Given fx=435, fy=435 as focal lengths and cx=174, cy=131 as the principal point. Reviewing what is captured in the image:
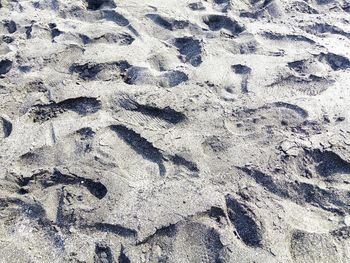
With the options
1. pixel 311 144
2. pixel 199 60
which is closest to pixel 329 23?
pixel 199 60

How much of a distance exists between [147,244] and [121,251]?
9cm

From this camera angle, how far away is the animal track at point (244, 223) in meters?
1.52

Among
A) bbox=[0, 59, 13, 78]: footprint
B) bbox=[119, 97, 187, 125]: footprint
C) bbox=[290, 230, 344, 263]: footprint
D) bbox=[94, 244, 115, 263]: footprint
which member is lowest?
bbox=[0, 59, 13, 78]: footprint

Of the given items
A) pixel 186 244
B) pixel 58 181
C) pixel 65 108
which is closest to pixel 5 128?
pixel 65 108

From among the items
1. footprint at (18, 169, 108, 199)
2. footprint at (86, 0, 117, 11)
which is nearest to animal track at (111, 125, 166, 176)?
footprint at (18, 169, 108, 199)

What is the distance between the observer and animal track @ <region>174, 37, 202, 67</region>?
2.45 m

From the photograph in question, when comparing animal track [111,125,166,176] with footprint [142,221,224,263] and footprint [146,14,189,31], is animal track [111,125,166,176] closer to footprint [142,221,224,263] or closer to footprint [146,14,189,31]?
footprint [142,221,224,263]

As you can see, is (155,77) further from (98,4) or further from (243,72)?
(98,4)

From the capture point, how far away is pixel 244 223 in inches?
62.1

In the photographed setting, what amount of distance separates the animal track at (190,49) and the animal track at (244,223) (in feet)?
3.33

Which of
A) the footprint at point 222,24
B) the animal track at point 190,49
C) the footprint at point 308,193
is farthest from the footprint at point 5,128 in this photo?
the footprint at point 222,24

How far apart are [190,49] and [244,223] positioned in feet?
4.22

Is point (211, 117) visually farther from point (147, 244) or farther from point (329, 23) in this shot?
point (329, 23)

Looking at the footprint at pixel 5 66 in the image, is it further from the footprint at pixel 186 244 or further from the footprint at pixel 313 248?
the footprint at pixel 313 248
